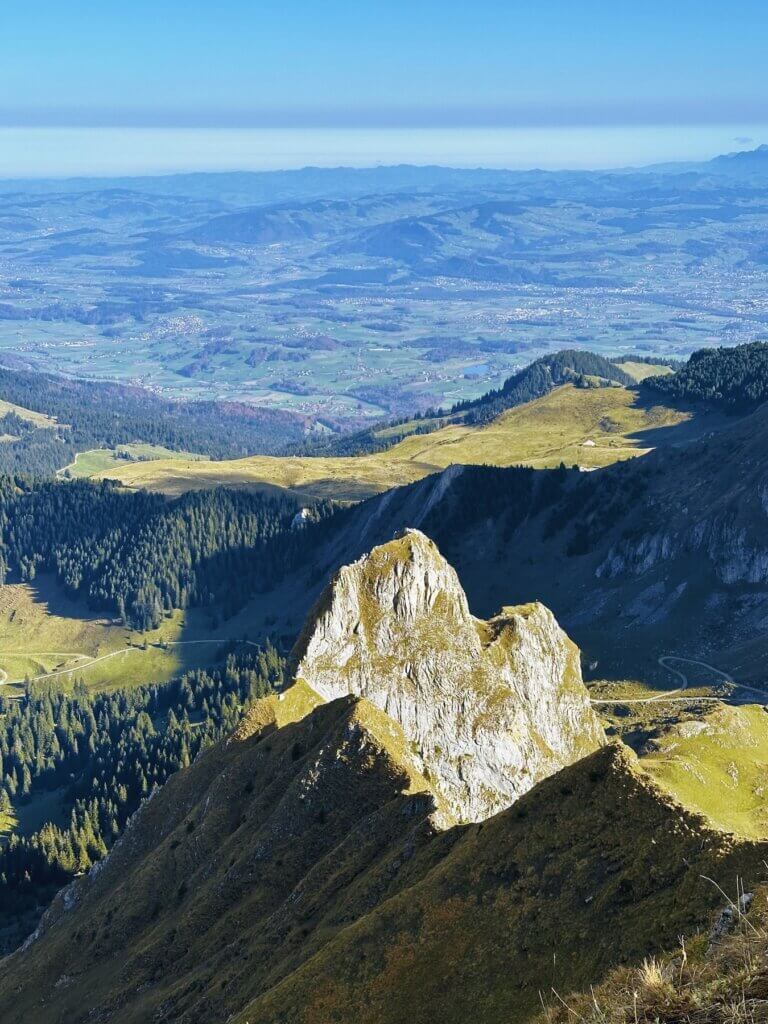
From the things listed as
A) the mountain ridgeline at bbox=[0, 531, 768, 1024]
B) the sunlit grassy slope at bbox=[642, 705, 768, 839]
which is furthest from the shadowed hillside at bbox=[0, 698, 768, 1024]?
the sunlit grassy slope at bbox=[642, 705, 768, 839]

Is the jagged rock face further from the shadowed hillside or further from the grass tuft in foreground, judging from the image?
the grass tuft in foreground

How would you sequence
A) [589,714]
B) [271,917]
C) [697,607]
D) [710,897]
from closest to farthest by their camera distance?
1. [710,897]
2. [271,917]
3. [589,714]
4. [697,607]

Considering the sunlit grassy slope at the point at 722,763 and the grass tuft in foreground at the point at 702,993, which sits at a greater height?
the grass tuft in foreground at the point at 702,993

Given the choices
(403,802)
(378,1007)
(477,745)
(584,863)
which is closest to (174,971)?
(403,802)

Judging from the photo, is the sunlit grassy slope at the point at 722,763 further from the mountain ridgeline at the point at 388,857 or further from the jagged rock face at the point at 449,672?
the mountain ridgeline at the point at 388,857

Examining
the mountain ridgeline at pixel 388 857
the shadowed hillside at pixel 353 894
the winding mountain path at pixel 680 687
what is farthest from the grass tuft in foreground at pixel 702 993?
the winding mountain path at pixel 680 687

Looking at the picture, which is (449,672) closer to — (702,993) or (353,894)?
(353,894)

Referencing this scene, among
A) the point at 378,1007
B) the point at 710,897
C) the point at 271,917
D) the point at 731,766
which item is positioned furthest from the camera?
the point at 731,766

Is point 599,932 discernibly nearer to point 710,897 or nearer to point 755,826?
point 710,897
